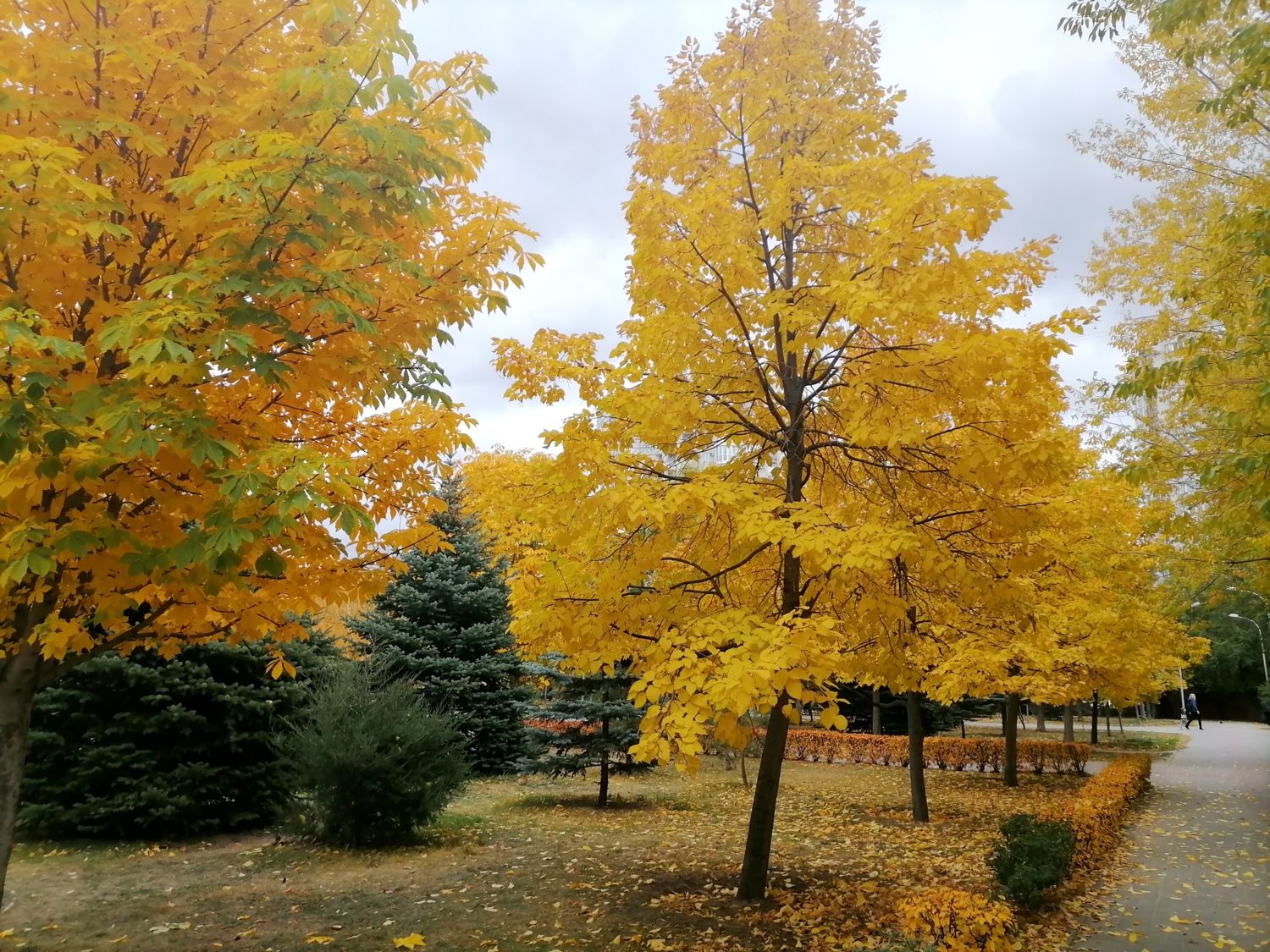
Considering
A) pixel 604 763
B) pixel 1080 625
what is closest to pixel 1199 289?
pixel 1080 625

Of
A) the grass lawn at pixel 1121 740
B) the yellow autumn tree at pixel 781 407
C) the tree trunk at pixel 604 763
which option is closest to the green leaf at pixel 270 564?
the yellow autumn tree at pixel 781 407

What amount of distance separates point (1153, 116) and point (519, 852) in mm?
11139

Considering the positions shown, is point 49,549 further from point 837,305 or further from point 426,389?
point 837,305

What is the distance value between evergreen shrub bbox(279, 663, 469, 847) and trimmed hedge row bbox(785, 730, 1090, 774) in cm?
1286

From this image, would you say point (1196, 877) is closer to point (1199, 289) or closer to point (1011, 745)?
point (1199, 289)

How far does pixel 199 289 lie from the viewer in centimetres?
396

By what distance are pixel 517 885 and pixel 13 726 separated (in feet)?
14.4

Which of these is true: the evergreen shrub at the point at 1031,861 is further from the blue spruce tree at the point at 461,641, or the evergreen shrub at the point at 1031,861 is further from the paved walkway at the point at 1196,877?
the blue spruce tree at the point at 461,641

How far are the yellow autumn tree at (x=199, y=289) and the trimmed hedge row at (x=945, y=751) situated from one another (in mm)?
17010

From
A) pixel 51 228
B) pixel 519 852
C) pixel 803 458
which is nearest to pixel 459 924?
pixel 519 852

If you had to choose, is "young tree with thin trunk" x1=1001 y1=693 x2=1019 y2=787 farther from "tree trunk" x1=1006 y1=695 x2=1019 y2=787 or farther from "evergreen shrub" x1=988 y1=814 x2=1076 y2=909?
"evergreen shrub" x1=988 y1=814 x2=1076 y2=909

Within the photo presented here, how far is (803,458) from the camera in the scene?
6555 mm

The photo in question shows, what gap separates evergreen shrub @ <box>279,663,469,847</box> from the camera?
8828 millimetres

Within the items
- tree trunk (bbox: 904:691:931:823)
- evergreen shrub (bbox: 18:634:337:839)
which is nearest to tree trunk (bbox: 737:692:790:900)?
tree trunk (bbox: 904:691:931:823)
